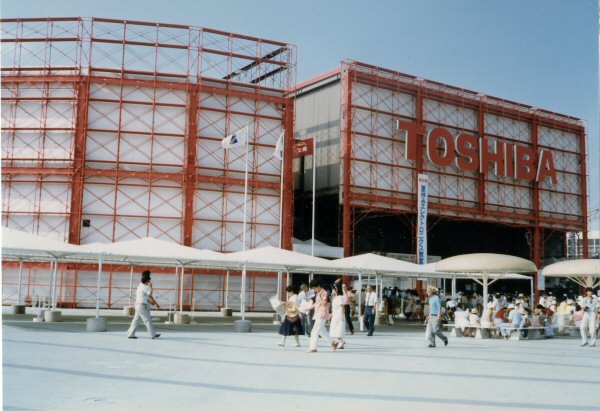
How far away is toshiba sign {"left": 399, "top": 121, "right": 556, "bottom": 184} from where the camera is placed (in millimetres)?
39438

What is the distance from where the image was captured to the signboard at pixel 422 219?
37.5 meters

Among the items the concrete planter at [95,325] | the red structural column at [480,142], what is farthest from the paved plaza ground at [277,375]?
the red structural column at [480,142]

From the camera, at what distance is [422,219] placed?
38.2 metres

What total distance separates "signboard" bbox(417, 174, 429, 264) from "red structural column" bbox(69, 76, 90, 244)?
18.9 metres

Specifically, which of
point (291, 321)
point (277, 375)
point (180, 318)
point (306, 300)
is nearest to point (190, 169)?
point (180, 318)

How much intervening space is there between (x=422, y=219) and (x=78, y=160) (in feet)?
64.4

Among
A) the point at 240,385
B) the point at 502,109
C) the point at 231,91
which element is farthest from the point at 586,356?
the point at 502,109

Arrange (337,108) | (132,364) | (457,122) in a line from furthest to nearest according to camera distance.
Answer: (457,122) → (337,108) → (132,364)

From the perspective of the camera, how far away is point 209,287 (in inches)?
1313

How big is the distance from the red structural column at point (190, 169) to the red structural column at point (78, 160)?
16.7 ft

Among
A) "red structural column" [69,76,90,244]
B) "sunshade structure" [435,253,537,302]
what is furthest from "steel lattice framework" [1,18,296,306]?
"sunshade structure" [435,253,537,302]

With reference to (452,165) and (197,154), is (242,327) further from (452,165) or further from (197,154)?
(452,165)

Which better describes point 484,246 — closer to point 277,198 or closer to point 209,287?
point 277,198

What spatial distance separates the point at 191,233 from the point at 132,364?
73.5 ft
